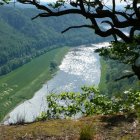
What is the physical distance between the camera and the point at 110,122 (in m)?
11.0

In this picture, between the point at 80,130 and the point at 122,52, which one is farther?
the point at 122,52

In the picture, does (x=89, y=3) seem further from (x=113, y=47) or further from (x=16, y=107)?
(x=16, y=107)

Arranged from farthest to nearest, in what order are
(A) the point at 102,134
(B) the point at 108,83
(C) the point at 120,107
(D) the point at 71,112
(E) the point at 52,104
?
(B) the point at 108,83 → (E) the point at 52,104 → (D) the point at 71,112 → (C) the point at 120,107 → (A) the point at 102,134

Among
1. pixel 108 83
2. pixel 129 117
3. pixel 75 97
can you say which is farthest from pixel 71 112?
pixel 108 83

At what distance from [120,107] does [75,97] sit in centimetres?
700

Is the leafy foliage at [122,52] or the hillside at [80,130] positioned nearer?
the hillside at [80,130]

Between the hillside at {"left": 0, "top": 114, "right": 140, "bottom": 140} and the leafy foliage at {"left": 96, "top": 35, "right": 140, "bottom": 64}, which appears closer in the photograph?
the hillside at {"left": 0, "top": 114, "right": 140, "bottom": 140}

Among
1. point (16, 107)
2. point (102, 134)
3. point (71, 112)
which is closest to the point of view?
point (102, 134)

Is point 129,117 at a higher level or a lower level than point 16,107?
higher

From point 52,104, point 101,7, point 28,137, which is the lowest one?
point 52,104

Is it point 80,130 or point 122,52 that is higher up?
point 122,52

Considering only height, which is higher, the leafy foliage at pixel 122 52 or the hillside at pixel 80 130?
the leafy foliage at pixel 122 52

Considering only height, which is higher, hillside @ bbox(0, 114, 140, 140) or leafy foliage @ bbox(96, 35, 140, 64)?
leafy foliage @ bbox(96, 35, 140, 64)

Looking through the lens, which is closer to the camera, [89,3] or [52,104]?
[89,3]
